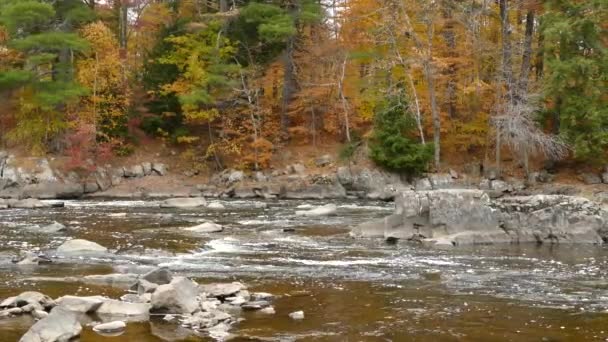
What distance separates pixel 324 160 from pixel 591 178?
14.6 m

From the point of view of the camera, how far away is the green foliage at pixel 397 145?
133 feet

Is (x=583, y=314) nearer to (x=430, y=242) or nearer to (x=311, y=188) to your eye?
(x=430, y=242)

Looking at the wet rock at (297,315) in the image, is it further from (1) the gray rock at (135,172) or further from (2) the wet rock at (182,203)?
(1) the gray rock at (135,172)

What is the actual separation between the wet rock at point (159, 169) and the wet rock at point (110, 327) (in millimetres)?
33890

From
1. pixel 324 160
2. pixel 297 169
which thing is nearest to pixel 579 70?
pixel 324 160

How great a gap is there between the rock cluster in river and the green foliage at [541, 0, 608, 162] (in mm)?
29081

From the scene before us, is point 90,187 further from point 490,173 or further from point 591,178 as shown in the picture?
point 591,178

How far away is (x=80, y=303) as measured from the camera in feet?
39.1

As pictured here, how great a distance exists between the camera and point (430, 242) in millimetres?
21500

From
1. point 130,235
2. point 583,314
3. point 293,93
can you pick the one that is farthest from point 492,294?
point 293,93

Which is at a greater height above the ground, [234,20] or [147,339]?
[234,20]

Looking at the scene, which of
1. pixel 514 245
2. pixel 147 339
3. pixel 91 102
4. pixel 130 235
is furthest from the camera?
pixel 91 102

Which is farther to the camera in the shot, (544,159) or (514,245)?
(544,159)

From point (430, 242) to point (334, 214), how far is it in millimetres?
8585
